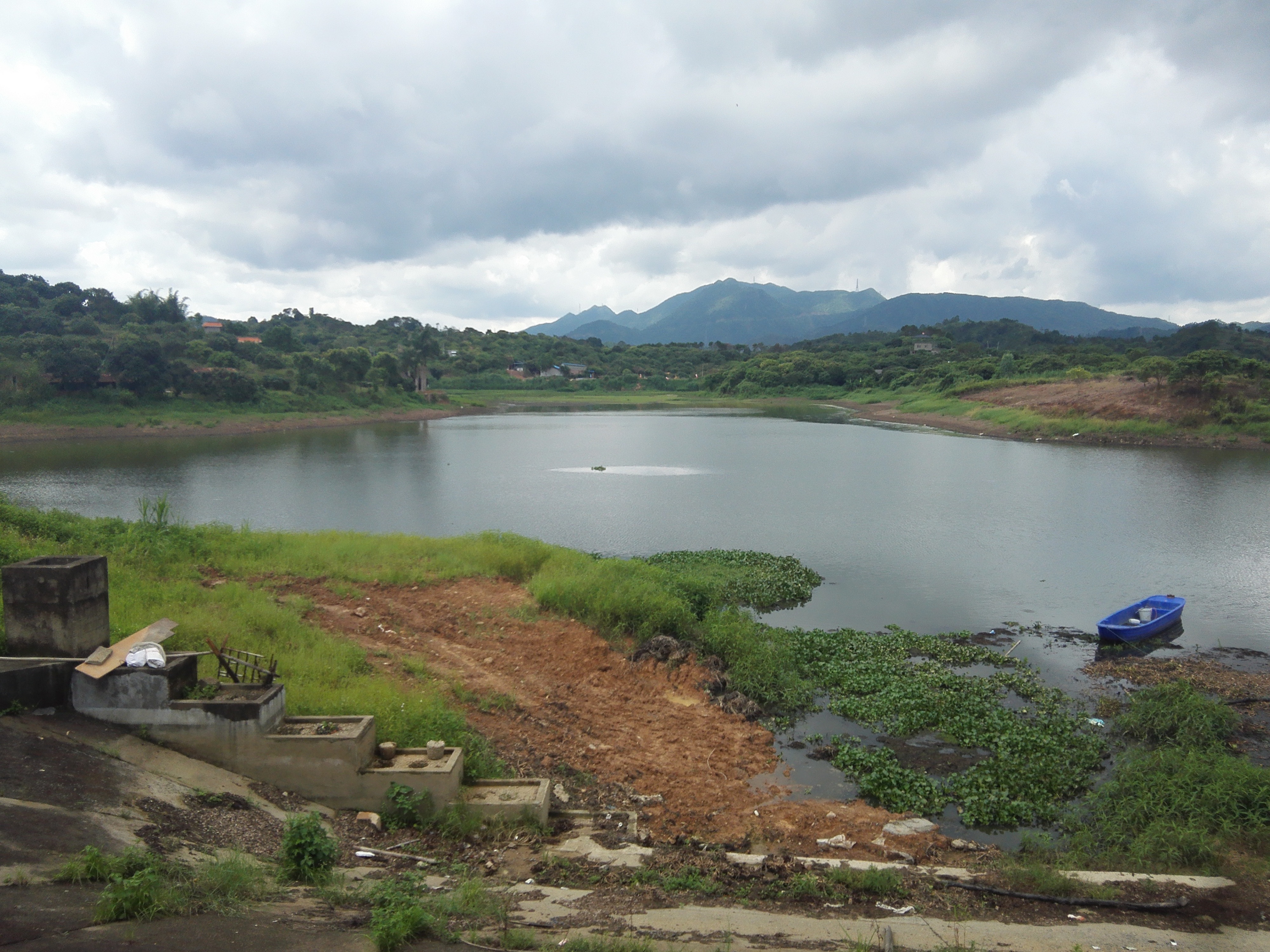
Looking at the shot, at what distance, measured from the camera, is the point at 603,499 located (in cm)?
2716

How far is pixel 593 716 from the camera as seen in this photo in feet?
33.1

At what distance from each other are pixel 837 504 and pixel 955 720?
642 inches

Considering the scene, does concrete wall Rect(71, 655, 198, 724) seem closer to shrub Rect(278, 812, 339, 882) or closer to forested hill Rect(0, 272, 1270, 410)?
shrub Rect(278, 812, 339, 882)

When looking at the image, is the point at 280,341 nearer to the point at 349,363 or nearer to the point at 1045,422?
the point at 349,363

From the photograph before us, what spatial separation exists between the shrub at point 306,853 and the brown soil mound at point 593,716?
9.12 ft

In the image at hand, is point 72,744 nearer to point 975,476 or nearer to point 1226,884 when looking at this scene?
point 1226,884

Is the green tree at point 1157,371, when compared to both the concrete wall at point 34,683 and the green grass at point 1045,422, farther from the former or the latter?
the concrete wall at point 34,683

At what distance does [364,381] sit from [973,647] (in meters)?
64.8

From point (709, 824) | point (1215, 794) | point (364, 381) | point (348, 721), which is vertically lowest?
point (709, 824)

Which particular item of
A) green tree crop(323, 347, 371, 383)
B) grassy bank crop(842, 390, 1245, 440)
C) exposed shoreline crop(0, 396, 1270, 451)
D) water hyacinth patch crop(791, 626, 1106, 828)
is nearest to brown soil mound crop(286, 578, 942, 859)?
water hyacinth patch crop(791, 626, 1106, 828)

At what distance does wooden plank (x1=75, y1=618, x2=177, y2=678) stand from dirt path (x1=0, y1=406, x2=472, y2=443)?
4703cm

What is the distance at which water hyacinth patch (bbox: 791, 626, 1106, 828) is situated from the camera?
865 cm

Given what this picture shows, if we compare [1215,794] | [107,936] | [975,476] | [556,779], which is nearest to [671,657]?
[556,779]

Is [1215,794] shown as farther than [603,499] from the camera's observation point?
No
